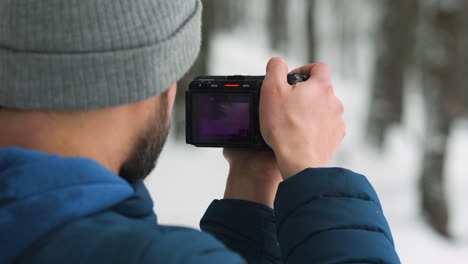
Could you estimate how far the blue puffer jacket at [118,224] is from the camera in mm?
827

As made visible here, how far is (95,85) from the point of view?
963 mm

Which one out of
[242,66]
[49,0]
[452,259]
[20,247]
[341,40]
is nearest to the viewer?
[20,247]

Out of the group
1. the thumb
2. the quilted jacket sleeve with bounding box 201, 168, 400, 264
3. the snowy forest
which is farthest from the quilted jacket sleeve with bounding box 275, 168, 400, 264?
the snowy forest

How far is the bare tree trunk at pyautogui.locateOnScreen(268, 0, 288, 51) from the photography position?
66.4 ft

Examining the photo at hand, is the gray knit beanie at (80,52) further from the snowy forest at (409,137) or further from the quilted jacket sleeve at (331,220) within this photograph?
the snowy forest at (409,137)

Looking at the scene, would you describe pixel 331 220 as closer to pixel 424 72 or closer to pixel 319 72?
pixel 319 72

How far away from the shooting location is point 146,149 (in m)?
1.05

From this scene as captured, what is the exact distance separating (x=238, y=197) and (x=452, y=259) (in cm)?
510

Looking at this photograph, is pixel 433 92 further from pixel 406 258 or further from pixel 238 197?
pixel 238 197

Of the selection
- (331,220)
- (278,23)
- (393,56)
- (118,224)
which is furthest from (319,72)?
(278,23)

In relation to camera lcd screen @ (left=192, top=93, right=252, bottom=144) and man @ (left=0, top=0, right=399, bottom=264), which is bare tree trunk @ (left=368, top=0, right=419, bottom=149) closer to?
camera lcd screen @ (left=192, top=93, right=252, bottom=144)

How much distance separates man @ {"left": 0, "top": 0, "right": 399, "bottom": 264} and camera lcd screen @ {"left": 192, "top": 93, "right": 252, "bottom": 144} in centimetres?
14

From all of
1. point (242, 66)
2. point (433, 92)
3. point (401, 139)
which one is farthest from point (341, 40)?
point (433, 92)

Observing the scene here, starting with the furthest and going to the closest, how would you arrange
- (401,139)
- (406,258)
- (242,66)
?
(242,66) < (401,139) < (406,258)
